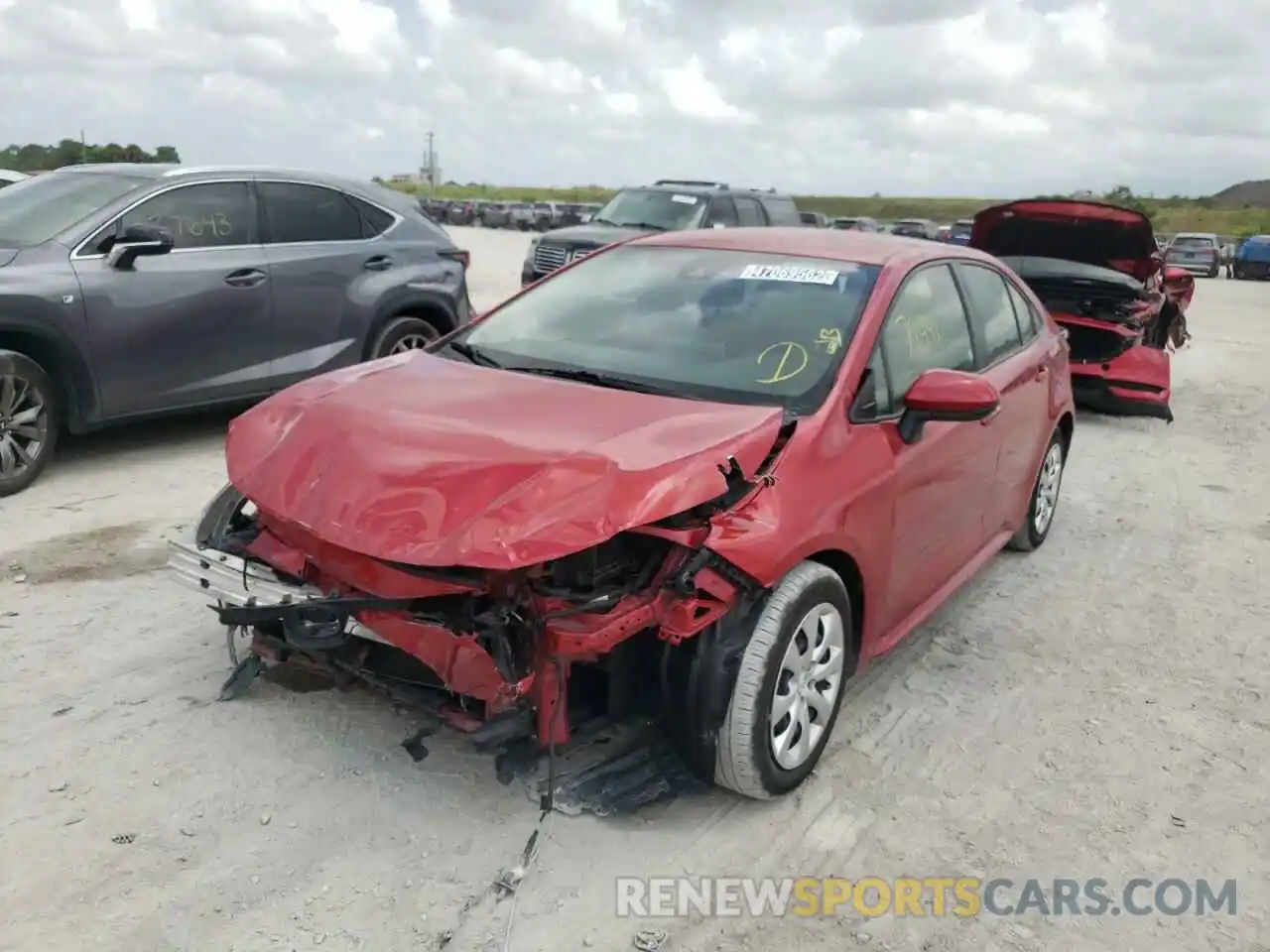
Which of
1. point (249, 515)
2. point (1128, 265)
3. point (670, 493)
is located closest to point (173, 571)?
point (249, 515)

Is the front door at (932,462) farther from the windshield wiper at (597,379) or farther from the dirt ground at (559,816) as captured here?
the windshield wiper at (597,379)

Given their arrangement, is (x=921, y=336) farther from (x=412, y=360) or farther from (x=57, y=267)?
(x=57, y=267)

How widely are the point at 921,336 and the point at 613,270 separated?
4.33 feet

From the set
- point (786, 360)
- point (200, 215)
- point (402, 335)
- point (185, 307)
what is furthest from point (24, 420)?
point (786, 360)

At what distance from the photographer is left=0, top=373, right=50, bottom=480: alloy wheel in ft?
19.6

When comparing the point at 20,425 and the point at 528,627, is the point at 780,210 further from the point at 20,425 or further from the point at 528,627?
the point at 528,627

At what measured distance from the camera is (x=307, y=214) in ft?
24.6

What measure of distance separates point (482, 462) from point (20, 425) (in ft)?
13.6

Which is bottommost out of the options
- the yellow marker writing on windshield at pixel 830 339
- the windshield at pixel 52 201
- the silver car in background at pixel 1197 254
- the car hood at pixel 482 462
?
the silver car in background at pixel 1197 254

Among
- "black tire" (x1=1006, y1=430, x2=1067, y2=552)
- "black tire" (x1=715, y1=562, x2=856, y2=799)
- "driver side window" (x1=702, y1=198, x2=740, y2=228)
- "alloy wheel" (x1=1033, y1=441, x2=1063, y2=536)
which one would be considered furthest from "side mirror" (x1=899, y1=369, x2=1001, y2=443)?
"driver side window" (x1=702, y1=198, x2=740, y2=228)

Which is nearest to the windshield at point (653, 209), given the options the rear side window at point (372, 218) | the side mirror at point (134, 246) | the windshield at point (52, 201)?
the rear side window at point (372, 218)

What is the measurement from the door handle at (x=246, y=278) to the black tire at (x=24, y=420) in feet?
4.10

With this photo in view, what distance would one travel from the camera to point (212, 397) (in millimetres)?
6883

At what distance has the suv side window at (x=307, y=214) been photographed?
7.32m
